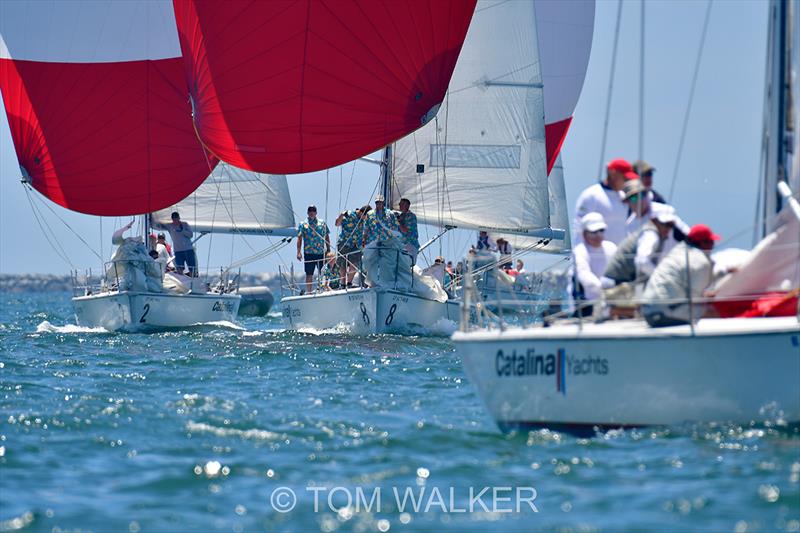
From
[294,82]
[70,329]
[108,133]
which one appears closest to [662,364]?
[294,82]

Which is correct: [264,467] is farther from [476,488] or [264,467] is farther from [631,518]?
[631,518]

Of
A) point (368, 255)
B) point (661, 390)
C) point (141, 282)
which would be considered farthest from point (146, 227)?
point (661, 390)

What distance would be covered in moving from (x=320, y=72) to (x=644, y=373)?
365 inches

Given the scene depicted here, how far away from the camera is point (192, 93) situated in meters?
17.8

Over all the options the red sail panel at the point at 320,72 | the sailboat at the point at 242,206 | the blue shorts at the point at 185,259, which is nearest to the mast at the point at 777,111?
the red sail panel at the point at 320,72

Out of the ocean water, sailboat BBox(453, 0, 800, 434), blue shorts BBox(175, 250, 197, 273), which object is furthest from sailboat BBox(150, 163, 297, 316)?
sailboat BBox(453, 0, 800, 434)

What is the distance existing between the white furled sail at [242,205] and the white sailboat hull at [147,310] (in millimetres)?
5837

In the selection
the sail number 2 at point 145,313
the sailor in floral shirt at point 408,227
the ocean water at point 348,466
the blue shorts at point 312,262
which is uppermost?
the sailor in floral shirt at point 408,227

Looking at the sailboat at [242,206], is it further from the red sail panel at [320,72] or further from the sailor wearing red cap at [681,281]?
the sailor wearing red cap at [681,281]

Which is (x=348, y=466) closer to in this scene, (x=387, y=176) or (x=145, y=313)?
(x=387, y=176)

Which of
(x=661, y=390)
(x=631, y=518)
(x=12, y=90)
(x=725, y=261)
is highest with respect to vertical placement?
(x=12, y=90)

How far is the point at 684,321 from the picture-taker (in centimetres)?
772

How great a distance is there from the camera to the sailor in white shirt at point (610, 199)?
8820 millimetres

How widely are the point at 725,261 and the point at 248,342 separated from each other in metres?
8.89
